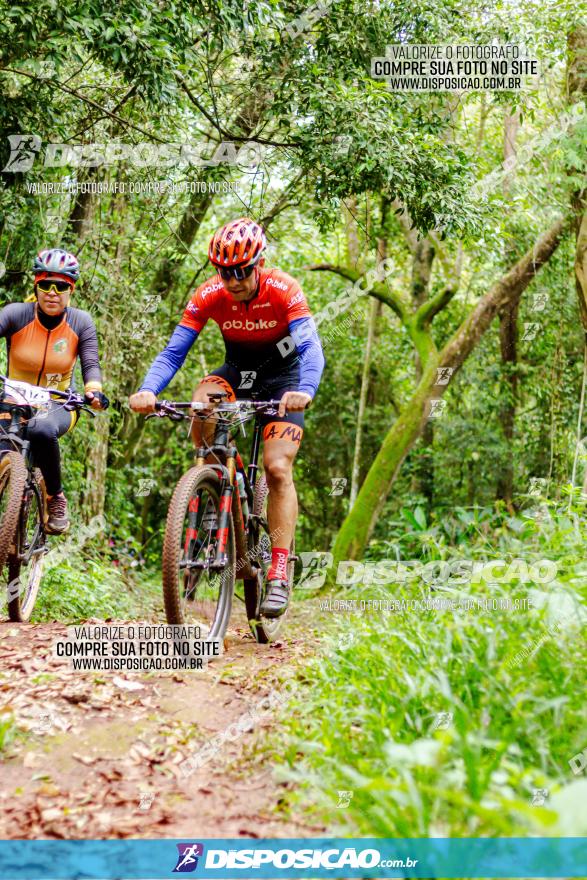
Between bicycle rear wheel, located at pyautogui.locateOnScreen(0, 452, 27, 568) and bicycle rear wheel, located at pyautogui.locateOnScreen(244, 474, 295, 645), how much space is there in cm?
153

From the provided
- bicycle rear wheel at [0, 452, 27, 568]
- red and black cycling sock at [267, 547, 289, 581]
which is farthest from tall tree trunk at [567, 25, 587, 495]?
bicycle rear wheel at [0, 452, 27, 568]

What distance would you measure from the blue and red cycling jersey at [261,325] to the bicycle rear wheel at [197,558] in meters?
0.81

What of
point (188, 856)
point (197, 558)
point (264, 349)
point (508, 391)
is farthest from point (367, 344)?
point (188, 856)

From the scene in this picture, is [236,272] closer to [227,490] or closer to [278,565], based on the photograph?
[227,490]

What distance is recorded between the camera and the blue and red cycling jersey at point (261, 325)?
515cm

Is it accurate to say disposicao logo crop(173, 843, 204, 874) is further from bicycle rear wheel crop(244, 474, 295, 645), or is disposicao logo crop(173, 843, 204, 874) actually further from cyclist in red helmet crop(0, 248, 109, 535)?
cyclist in red helmet crop(0, 248, 109, 535)

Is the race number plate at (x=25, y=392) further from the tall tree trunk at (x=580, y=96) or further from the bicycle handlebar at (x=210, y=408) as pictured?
the tall tree trunk at (x=580, y=96)

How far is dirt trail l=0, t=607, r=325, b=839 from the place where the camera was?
2881mm

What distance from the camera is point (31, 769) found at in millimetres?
3324

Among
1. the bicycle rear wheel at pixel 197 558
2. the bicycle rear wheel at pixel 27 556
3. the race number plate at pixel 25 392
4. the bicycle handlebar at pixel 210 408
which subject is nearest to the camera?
the bicycle rear wheel at pixel 197 558

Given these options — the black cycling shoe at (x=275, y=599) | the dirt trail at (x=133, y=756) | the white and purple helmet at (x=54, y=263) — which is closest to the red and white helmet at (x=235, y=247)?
the white and purple helmet at (x=54, y=263)

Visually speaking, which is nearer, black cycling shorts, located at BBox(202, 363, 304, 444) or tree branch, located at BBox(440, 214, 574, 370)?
black cycling shorts, located at BBox(202, 363, 304, 444)

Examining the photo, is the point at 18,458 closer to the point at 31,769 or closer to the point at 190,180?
the point at 31,769

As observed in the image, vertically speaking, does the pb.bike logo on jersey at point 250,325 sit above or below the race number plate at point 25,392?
above
